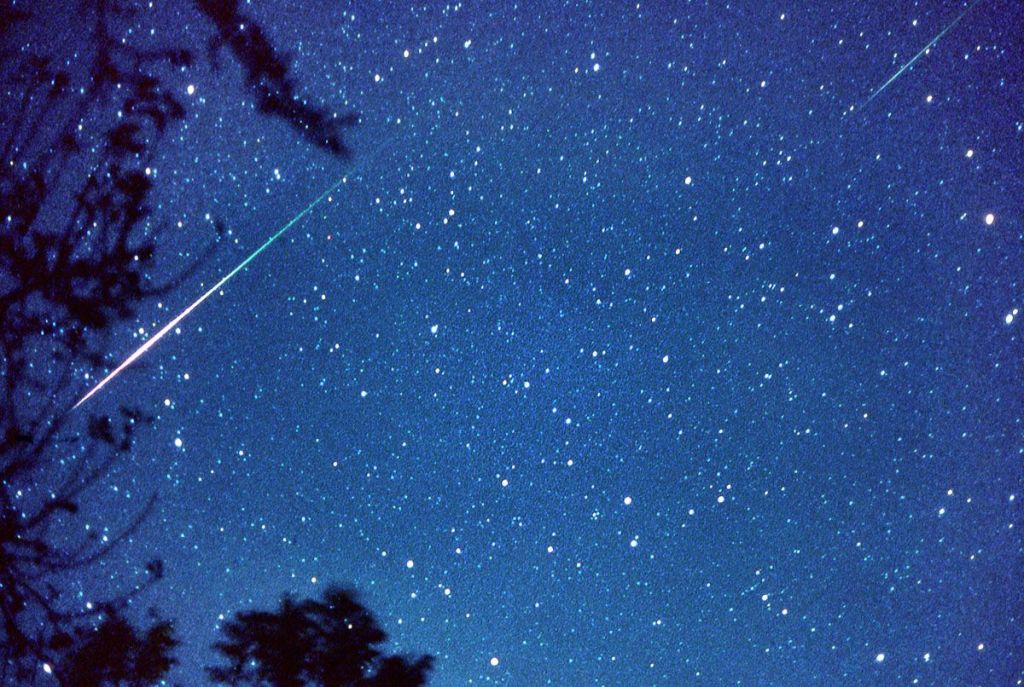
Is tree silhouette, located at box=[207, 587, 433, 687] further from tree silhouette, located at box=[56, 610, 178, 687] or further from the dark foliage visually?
the dark foliage

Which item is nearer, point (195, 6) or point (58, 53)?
point (195, 6)

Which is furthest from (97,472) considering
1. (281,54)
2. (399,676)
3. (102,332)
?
(281,54)

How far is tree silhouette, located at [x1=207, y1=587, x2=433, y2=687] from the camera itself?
91cm

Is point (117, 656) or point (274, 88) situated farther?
point (117, 656)

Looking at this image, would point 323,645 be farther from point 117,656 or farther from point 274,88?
point 274,88

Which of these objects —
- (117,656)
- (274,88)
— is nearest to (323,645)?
(117,656)

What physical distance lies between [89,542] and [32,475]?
15 centimetres

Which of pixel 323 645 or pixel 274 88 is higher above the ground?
pixel 274 88

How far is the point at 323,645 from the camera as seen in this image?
927 mm

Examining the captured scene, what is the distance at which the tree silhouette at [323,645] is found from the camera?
0.91 metres

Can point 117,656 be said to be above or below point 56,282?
below

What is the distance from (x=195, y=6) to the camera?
35.8 inches

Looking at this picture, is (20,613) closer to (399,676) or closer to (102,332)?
(102,332)

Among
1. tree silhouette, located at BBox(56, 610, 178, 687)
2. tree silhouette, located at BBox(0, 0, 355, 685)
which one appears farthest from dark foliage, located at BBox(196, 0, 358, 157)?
tree silhouette, located at BBox(56, 610, 178, 687)
